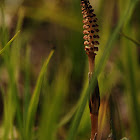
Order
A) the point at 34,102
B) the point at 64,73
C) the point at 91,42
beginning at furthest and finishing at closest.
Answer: the point at 64,73 < the point at 34,102 < the point at 91,42

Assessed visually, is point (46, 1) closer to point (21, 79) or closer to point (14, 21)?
point (14, 21)

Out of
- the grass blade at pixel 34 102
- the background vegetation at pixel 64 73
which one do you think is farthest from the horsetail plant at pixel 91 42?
the grass blade at pixel 34 102

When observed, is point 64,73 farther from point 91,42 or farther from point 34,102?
point 91,42

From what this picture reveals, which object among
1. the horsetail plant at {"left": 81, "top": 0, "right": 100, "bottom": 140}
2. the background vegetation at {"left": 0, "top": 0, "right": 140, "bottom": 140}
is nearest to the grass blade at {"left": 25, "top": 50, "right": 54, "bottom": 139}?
the background vegetation at {"left": 0, "top": 0, "right": 140, "bottom": 140}

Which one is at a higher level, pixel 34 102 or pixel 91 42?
→ pixel 91 42

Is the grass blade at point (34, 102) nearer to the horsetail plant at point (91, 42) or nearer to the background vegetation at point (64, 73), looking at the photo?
the background vegetation at point (64, 73)

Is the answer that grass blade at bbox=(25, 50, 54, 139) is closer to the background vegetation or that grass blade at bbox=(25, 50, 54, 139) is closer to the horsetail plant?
the background vegetation

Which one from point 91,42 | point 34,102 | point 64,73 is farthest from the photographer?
point 64,73

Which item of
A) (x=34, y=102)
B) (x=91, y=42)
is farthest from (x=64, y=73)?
(x=91, y=42)
